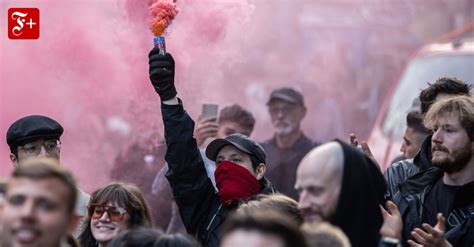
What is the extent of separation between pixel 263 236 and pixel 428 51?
8.05 m

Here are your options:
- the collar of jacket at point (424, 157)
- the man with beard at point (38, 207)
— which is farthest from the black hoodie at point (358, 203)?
the collar of jacket at point (424, 157)

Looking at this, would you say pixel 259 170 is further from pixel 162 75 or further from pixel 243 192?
pixel 162 75

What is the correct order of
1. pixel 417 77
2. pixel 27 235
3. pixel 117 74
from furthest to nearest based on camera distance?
pixel 417 77
pixel 117 74
pixel 27 235

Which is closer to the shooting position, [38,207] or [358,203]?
[38,207]

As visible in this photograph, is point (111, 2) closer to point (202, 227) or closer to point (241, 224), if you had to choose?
point (202, 227)

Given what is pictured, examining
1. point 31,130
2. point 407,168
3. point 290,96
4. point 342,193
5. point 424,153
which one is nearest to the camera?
point 342,193

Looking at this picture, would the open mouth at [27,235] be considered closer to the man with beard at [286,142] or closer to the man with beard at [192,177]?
the man with beard at [192,177]

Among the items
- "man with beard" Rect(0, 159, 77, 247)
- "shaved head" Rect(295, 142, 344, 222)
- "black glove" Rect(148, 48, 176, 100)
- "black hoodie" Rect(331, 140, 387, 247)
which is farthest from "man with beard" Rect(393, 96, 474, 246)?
"man with beard" Rect(0, 159, 77, 247)

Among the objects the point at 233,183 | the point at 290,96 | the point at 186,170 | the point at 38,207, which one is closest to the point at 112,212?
the point at 186,170

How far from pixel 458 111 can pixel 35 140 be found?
7.39ft

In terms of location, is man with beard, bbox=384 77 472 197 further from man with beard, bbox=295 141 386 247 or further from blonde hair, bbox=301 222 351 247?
blonde hair, bbox=301 222 351 247

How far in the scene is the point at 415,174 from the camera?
7.29m

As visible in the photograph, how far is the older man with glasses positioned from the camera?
7449 millimetres

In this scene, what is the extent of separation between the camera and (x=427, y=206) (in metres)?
7.08
